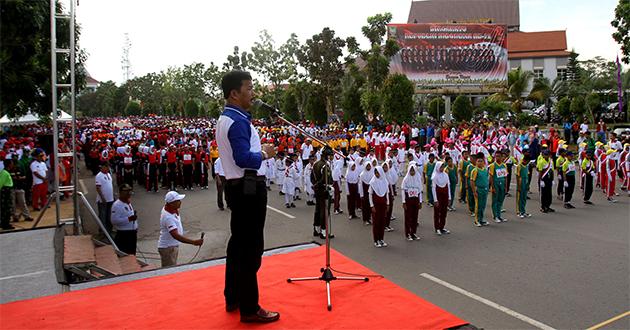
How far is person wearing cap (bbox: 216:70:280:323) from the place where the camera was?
144 inches

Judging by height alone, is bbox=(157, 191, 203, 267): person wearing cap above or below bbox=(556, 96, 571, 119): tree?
below

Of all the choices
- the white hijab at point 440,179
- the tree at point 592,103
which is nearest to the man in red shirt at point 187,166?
the white hijab at point 440,179

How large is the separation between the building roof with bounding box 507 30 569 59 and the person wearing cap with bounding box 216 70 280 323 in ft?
227

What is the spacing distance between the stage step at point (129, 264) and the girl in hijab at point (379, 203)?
471cm

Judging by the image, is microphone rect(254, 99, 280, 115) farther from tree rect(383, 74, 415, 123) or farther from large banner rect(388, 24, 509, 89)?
large banner rect(388, 24, 509, 89)

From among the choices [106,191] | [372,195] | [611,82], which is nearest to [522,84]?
[611,82]

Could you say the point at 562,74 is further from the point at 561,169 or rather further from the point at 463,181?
the point at 463,181

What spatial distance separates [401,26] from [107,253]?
37.8m

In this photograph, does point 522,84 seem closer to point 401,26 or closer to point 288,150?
point 401,26

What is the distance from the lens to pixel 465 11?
3019 inches

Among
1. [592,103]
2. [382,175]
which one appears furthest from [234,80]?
[592,103]

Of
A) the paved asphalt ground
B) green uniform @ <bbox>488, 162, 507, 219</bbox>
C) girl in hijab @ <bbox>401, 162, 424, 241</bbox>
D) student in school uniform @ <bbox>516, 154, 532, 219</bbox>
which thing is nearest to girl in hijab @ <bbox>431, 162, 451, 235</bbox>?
the paved asphalt ground

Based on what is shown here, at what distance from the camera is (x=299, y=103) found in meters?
46.6

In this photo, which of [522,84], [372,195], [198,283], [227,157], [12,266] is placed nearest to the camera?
[227,157]
